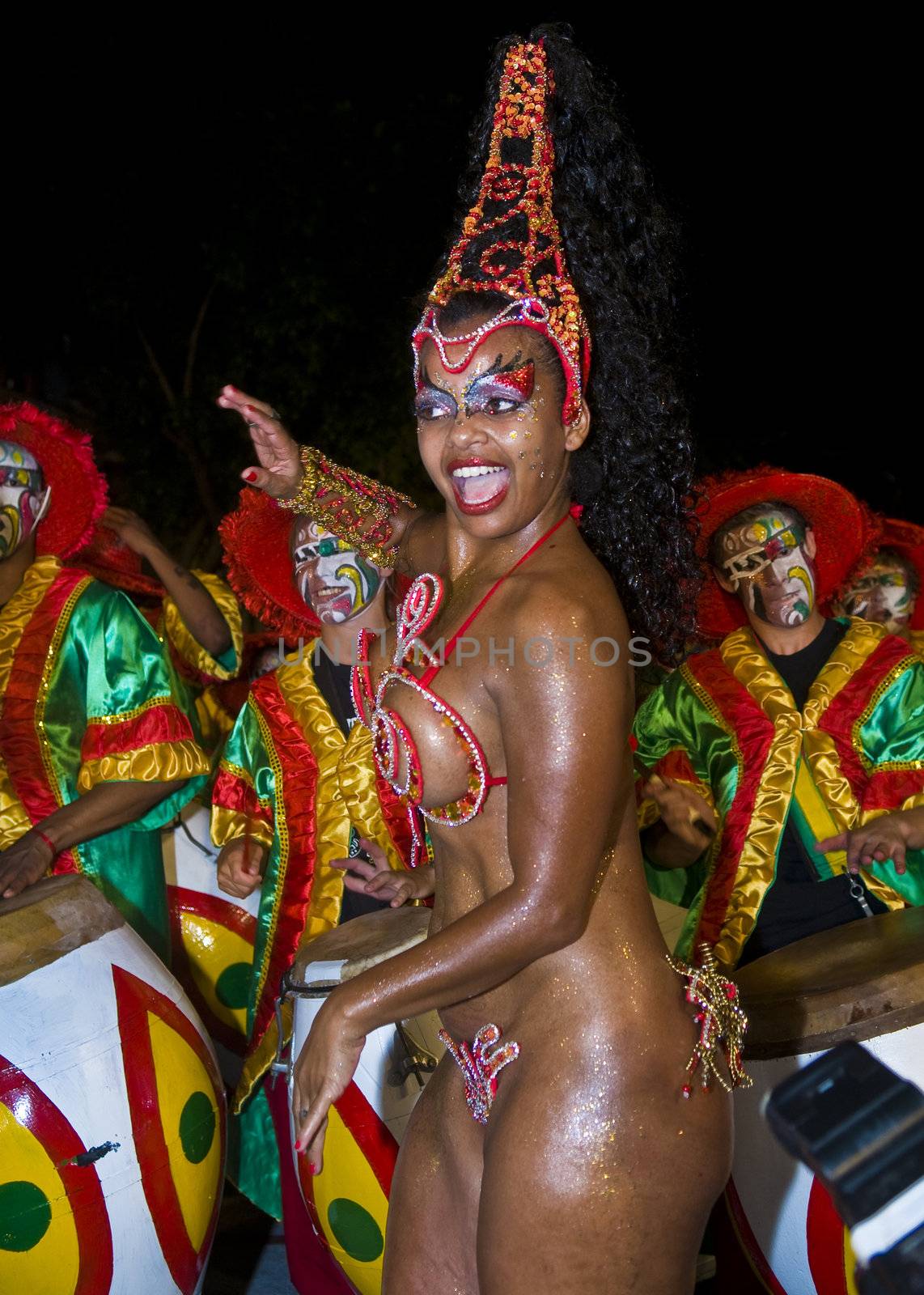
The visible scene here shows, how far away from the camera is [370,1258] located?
299 centimetres

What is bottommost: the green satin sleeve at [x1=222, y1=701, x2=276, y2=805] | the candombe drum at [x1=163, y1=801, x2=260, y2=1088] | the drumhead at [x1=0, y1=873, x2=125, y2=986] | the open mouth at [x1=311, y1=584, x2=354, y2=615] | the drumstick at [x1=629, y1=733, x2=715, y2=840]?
the candombe drum at [x1=163, y1=801, x2=260, y2=1088]

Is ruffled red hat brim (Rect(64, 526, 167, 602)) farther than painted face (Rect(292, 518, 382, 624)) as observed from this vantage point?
Yes

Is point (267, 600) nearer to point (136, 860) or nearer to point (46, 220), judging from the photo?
point (136, 860)

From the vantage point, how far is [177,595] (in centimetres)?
477

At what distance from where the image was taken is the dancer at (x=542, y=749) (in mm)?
1769

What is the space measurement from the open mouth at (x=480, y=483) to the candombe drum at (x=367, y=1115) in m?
1.23

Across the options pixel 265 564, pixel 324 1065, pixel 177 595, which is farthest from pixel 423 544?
pixel 177 595

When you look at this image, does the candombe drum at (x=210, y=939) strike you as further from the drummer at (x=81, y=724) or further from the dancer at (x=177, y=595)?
the dancer at (x=177, y=595)

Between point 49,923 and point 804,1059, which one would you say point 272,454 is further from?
point 804,1059

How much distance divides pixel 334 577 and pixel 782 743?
134 centimetres

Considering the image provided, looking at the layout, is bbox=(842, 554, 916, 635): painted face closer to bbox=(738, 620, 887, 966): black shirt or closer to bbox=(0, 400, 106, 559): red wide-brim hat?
bbox=(738, 620, 887, 966): black shirt

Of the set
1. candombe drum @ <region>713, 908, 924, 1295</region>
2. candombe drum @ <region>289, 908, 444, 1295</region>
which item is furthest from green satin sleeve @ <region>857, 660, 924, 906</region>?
candombe drum @ <region>289, 908, 444, 1295</region>

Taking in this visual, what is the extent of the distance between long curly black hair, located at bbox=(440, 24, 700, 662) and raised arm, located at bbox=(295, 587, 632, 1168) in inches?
15.7

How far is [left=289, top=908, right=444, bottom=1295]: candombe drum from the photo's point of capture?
9.60 ft
